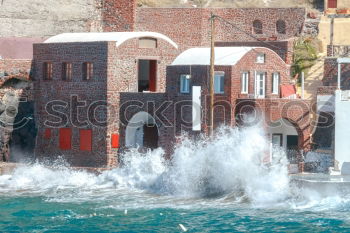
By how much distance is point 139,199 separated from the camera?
2127 inches

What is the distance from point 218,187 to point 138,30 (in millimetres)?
17518

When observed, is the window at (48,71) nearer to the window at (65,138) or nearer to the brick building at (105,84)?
the brick building at (105,84)

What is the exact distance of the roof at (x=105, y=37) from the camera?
2435 inches

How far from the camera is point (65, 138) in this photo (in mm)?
62812

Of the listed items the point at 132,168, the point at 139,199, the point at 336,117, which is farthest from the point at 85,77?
the point at 336,117

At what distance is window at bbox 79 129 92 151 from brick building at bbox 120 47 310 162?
1.94 metres

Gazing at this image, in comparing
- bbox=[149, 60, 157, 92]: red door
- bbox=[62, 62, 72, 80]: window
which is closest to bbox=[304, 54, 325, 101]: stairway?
bbox=[149, 60, 157, 92]: red door

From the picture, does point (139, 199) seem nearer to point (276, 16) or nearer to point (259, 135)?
point (259, 135)

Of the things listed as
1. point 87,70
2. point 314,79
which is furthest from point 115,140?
point 314,79

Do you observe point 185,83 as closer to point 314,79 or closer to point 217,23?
point 314,79

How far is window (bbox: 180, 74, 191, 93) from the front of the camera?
5859cm

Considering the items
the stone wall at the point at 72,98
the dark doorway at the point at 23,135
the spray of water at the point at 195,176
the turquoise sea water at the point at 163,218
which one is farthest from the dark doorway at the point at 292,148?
the dark doorway at the point at 23,135

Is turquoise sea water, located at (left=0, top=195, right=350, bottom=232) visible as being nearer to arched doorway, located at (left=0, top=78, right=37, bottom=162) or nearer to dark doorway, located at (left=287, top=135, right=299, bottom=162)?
dark doorway, located at (left=287, top=135, right=299, bottom=162)

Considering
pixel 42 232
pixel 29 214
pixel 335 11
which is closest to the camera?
pixel 42 232
